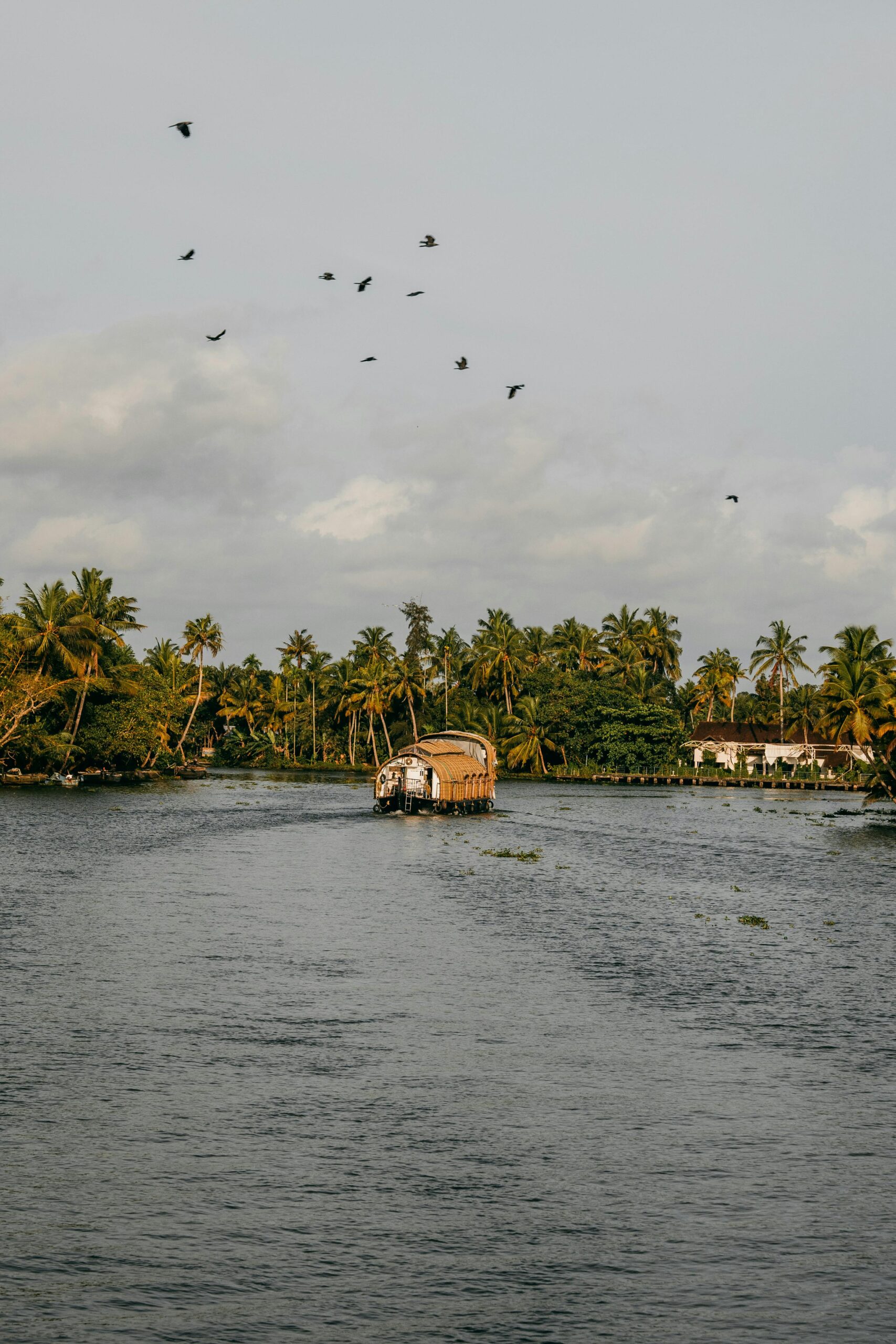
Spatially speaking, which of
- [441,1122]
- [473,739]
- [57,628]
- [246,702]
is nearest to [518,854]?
[473,739]

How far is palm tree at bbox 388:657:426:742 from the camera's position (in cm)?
15562

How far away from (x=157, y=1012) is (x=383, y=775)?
67923 mm

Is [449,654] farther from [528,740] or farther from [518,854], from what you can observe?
[518,854]

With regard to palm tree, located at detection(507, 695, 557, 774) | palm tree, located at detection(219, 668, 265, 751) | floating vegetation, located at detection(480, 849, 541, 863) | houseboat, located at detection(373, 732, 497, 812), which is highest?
palm tree, located at detection(219, 668, 265, 751)

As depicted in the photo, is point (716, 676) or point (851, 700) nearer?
point (851, 700)

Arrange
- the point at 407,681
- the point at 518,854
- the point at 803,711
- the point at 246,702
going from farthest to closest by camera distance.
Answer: the point at 246,702 → the point at 803,711 → the point at 407,681 → the point at 518,854

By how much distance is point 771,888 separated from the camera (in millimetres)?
54562

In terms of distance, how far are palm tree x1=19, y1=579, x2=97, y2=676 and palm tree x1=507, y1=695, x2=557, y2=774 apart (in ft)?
183

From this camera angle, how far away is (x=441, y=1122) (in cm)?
2011

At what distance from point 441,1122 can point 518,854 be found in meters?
46.2

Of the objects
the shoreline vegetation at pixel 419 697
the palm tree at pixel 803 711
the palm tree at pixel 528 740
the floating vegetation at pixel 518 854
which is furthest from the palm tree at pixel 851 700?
the palm tree at pixel 803 711

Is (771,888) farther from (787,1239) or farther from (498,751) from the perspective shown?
(498,751)

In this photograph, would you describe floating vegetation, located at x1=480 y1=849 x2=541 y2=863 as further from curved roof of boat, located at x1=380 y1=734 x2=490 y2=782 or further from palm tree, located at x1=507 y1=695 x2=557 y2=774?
palm tree, located at x1=507 y1=695 x2=557 y2=774

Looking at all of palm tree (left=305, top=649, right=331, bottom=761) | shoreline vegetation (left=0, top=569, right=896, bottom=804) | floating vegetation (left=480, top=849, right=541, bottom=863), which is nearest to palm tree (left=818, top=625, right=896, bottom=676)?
shoreline vegetation (left=0, top=569, right=896, bottom=804)
